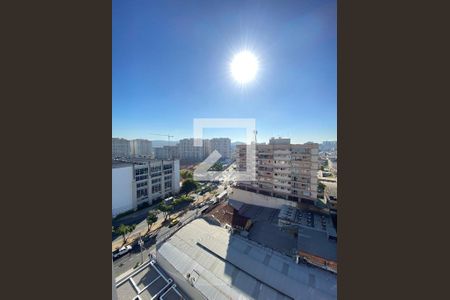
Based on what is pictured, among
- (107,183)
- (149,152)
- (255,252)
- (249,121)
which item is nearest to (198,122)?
(249,121)

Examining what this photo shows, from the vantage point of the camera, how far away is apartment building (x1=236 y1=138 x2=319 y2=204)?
20.9 ft

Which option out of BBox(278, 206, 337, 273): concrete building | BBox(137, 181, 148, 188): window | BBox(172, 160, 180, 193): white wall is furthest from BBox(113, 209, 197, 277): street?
BBox(278, 206, 337, 273): concrete building

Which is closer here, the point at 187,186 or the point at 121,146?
the point at 187,186

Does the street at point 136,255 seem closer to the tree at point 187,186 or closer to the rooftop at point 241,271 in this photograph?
the rooftop at point 241,271

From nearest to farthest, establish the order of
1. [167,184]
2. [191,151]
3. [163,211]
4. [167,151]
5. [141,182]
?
[163,211] < [141,182] < [167,184] < [167,151] < [191,151]

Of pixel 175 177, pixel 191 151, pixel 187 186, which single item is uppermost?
pixel 191 151

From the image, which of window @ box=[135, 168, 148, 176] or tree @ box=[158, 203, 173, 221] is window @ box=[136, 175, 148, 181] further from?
tree @ box=[158, 203, 173, 221]

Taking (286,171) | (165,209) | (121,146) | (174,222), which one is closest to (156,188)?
(165,209)

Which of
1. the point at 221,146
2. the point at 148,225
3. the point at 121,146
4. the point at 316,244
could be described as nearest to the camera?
the point at 316,244

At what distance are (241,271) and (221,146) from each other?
1568 centimetres

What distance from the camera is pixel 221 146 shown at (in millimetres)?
18234

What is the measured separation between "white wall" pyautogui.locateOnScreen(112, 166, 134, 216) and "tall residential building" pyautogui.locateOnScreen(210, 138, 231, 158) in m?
11.6

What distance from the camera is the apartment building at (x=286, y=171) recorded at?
6.38 m

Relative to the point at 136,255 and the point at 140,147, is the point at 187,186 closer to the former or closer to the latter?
the point at 136,255
